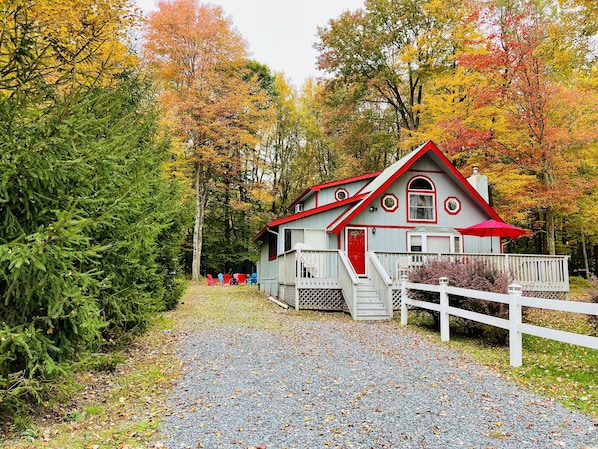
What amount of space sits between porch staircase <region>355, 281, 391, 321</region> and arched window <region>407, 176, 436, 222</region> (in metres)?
5.23

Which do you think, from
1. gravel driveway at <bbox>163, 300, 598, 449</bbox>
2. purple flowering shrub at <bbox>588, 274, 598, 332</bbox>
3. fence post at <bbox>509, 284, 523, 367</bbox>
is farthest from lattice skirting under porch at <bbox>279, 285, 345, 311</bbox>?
fence post at <bbox>509, 284, 523, 367</bbox>

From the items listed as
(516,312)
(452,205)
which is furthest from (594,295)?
(452,205)

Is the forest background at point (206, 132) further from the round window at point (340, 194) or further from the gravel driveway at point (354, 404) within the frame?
the round window at point (340, 194)

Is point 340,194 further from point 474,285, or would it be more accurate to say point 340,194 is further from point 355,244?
point 474,285

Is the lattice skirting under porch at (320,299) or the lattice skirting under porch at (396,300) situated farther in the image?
the lattice skirting under porch at (320,299)

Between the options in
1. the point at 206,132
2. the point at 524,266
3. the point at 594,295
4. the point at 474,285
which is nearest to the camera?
the point at 594,295

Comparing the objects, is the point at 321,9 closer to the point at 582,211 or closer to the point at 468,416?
the point at 582,211

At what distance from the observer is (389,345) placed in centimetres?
748

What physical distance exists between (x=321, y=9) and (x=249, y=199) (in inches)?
587

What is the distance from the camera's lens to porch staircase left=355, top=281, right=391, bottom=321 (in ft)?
35.1

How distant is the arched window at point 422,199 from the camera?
51.0 ft

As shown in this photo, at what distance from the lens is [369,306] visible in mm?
10898

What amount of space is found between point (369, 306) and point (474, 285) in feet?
10.7

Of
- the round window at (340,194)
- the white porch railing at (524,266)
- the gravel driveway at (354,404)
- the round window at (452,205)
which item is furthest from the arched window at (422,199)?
the gravel driveway at (354,404)
